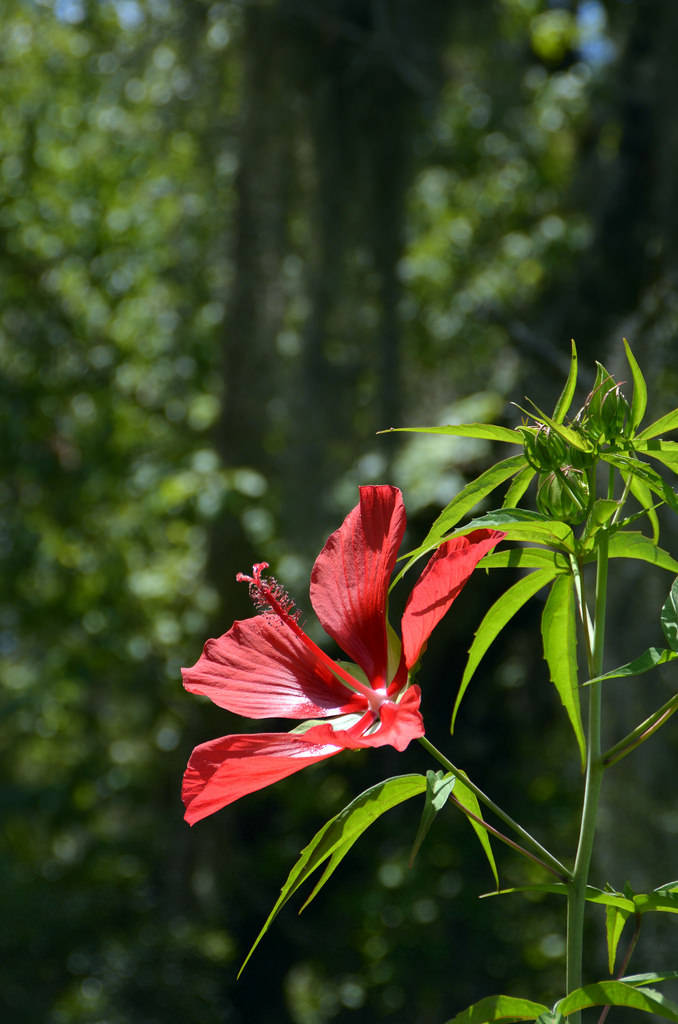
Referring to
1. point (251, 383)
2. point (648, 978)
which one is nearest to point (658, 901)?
point (648, 978)

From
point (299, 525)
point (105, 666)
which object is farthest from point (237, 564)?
point (105, 666)

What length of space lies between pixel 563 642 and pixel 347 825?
0.11 m

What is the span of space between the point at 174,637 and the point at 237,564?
430mm

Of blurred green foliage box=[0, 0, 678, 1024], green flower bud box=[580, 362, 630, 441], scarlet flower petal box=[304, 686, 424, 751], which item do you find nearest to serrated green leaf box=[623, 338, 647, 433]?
green flower bud box=[580, 362, 630, 441]

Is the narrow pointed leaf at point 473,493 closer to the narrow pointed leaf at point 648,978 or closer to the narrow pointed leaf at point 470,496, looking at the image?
the narrow pointed leaf at point 470,496

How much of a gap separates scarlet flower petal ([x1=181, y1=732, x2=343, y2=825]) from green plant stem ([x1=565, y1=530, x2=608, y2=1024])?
9 cm

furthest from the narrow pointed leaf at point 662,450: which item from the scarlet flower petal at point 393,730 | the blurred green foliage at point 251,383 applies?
the blurred green foliage at point 251,383

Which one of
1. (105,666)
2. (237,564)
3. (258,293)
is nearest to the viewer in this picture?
(258,293)

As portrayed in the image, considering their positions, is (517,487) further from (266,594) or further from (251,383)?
(251,383)

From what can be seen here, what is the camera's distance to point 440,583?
355 millimetres

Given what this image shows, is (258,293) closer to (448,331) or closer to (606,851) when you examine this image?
(448,331)

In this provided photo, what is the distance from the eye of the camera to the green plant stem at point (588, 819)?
343mm

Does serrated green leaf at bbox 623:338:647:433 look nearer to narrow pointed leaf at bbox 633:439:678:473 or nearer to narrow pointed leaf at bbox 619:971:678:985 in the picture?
narrow pointed leaf at bbox 633:439:678:473

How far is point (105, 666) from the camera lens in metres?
2.51
